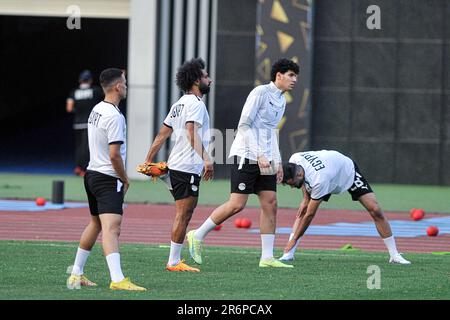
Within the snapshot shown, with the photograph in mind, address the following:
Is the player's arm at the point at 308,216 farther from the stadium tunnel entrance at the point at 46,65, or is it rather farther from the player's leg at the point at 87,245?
the stadium tunnel entrance at the point at 46,65

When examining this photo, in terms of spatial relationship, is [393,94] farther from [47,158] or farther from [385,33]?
[47,158]

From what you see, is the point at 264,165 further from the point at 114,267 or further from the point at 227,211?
the point at 114,267

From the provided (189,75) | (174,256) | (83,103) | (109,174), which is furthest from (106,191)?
(83,103)

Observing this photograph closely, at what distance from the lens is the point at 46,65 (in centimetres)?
4359

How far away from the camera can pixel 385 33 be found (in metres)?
29.5

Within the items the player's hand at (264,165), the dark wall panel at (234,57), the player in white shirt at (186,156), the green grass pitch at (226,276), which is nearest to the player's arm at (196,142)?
the player in white shirt at (186,156)

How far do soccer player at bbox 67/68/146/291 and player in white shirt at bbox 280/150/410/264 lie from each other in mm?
2941

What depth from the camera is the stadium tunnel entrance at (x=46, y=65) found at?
41844mm

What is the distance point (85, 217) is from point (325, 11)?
12196mm

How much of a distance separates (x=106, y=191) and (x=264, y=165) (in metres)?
2.65

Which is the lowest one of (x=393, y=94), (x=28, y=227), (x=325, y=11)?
(x=28, y=227)

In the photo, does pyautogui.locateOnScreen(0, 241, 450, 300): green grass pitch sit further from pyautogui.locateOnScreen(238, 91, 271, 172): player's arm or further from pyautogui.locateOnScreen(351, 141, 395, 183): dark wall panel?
pyautogui.locateOnScreen(351, 141, 395, 183): dark wall panel

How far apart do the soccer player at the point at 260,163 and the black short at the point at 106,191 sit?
250cm

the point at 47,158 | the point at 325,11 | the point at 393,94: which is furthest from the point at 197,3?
the point at 47,158
